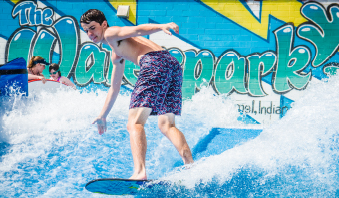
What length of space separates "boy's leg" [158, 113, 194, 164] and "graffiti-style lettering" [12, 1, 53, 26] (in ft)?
17.2

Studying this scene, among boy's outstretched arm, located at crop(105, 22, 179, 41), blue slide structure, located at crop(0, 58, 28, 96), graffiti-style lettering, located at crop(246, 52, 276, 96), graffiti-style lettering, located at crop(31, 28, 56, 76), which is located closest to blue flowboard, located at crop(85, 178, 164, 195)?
boy's outstretched arm, located at crop(105, 22, 179, 41)

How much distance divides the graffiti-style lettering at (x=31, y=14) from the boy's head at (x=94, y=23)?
4.83m

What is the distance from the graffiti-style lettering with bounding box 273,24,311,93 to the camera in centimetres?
612

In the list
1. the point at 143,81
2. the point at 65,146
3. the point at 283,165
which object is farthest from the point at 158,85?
the point at 65,146

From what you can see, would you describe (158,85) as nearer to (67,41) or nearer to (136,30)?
(136,30)

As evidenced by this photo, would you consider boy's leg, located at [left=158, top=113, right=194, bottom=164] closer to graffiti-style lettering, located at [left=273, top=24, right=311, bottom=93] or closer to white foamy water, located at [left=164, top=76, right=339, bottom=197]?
white foamy water, located at [left=164, top=76, right=339, bottom=197]

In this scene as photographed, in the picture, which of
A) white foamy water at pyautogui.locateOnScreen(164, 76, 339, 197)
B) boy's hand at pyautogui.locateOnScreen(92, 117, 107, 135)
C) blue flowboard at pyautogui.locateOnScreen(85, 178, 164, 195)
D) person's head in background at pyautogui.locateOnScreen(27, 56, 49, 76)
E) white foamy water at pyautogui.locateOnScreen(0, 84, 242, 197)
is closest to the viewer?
blue flowboard at pyautogui.locateOnScreen(85, 178, 164, 195)

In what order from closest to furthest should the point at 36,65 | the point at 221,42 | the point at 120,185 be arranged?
1. the point at 120,185
2. the point at 36,65
3. the point at 221,42

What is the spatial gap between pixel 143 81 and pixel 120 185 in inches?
29.5

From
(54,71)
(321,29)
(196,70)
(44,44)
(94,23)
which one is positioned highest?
(321,29)

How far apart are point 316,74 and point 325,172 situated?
434 cm

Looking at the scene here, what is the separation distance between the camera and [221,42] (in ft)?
20.7

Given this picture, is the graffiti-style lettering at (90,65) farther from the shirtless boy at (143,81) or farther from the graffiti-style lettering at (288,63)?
the shirtless boy at (143,81)

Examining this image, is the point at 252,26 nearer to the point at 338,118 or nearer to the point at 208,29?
the point at 208,29
